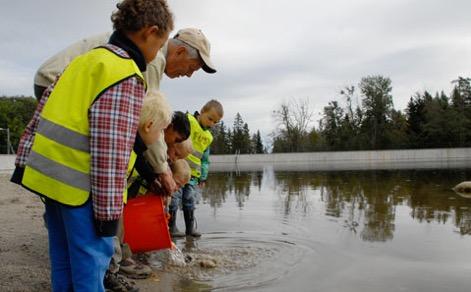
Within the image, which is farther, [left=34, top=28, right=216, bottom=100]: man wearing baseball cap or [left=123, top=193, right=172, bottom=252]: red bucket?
[left=123, top=193, right=172, bottom=252]: red bucket

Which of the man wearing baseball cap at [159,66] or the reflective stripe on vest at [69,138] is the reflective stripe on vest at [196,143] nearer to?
the man wearing baseball cap at [159,66]

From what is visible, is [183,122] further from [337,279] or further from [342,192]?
[342,192]

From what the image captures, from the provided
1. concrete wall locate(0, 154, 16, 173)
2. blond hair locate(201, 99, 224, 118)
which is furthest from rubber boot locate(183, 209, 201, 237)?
concrete wall locate(0, 154, 16, 173)

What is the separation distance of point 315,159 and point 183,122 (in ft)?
147

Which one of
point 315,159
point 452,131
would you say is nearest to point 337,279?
point 315,159

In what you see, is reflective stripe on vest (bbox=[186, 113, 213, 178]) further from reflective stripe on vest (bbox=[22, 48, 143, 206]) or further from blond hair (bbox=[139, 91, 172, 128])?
reflective stripe on vest (bbox=[22, 48, 143, 206])

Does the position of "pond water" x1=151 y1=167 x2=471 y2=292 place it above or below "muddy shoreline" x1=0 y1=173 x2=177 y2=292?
below

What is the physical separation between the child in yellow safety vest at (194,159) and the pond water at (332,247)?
0.34m

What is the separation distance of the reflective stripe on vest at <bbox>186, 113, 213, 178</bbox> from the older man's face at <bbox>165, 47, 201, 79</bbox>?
2141mm

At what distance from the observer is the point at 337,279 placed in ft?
12.5

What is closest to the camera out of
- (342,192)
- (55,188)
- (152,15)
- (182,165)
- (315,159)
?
(55,188)

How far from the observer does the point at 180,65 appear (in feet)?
12.0

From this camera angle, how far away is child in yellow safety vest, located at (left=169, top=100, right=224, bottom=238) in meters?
5.89

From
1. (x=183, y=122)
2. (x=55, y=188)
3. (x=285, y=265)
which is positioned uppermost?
(x=183, y=122)
